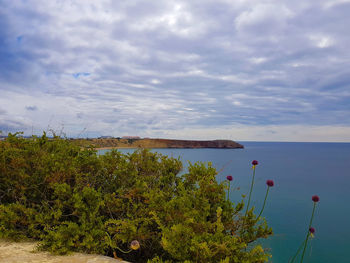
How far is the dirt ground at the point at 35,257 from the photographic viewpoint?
2.51 metres

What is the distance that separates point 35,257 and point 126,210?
1.24 meters

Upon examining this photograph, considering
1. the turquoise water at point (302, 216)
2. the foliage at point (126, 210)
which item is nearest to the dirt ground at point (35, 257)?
the foliage at point (126, 210)

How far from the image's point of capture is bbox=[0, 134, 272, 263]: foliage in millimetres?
2479

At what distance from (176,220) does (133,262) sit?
1.00 m

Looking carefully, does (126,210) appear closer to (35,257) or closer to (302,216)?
(35,257)

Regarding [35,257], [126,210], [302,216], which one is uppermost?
[126,210]

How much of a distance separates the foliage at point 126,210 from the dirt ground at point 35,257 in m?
0.11

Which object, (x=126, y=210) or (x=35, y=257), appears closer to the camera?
(x=35, y=257)

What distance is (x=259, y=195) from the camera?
1205cm

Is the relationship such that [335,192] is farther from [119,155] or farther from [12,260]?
[12,260]

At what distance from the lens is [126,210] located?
3.43 metres

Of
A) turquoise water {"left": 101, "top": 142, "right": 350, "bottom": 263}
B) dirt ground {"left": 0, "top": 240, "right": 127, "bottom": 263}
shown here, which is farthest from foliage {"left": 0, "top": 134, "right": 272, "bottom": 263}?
turquoise water {"left": 101, "top": 142, "right": 350, "bottom": 263}

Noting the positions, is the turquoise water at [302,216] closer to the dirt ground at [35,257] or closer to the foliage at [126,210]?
the foliage at [126,210]

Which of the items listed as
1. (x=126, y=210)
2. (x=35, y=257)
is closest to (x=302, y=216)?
(x=126, y=210)
